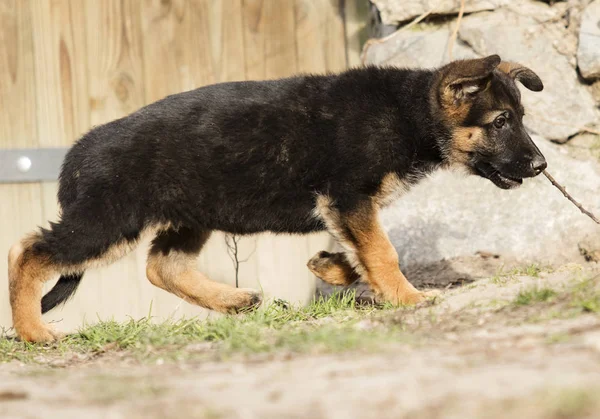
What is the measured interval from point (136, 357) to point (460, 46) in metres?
4.14

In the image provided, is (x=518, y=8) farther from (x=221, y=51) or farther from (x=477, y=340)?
(x=477, y=340)

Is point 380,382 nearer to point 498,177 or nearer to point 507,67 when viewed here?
point 498,177

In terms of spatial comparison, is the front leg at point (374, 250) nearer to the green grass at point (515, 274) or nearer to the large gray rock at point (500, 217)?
the green grass at point (515, 274)

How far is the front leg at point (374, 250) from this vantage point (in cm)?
522

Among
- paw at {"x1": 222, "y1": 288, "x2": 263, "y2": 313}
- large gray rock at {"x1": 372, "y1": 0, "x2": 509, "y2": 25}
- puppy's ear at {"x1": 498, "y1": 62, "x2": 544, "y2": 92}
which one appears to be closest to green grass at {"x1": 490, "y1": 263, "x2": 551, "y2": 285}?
puppy's ear at {"x1": 498, "y1": 62, "x2": 544, "y2": 92}

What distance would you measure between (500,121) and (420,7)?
2.07 m

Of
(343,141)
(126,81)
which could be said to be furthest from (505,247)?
(126,81)

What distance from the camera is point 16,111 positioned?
711 cm

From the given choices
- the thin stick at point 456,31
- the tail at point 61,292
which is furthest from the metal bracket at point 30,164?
the thin stick at point 456,31

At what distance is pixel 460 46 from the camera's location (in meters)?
7.15

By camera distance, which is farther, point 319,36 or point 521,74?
point 319,36

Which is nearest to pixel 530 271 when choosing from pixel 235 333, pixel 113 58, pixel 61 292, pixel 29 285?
pixel 235 333

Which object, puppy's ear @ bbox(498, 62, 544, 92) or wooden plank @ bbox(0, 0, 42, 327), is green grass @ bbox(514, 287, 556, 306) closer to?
puppy's ear @ bbox(498, 62, 544, 92)

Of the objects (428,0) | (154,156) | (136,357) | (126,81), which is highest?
(428,0)
